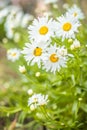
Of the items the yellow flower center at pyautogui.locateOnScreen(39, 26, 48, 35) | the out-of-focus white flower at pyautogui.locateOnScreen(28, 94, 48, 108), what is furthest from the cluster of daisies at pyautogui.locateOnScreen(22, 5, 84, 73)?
the out-of-focus white flower at pyautogui.locateOnScreen(28, 94, 48, 108)

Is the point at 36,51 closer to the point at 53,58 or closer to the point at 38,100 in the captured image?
the point at 53,58

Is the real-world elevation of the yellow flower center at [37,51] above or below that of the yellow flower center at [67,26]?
below

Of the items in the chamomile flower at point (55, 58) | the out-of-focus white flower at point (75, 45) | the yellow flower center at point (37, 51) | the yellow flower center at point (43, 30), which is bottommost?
the chamomile flower at point (55, 58)

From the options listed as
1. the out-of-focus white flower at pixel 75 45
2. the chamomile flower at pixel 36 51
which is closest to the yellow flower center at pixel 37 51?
the chamomile flower at pixel 36 51

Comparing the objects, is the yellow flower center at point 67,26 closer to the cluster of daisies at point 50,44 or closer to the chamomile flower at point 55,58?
the cluster of daisies at point 50,44

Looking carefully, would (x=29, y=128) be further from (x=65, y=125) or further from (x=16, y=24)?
(x=16, y=24)

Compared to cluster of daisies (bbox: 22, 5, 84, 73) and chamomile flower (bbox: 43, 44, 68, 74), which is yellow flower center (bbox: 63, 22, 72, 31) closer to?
cluster of daisies (bbox: 22, 5, 84, 73)

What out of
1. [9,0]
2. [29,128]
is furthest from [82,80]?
[9,0]

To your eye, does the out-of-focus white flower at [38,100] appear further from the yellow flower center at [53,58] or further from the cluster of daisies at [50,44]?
the yellow flower center at [53,58]
